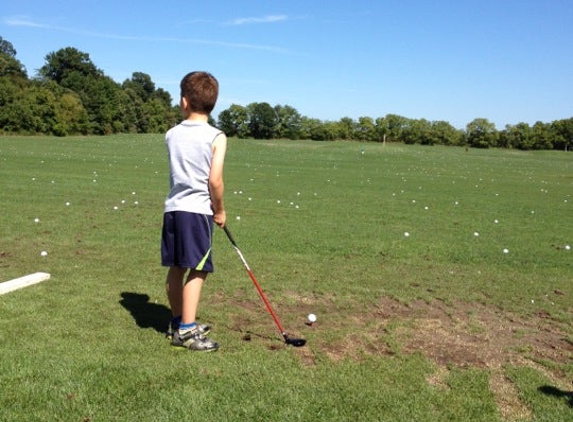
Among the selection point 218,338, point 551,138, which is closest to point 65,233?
point 218,338

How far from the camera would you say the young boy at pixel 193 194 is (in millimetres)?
4875

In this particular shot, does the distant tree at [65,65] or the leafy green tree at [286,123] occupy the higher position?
the distant tree at [65,65]

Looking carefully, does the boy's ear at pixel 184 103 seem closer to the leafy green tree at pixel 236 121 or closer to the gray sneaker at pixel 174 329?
the gray sneaker at pixel 174 329

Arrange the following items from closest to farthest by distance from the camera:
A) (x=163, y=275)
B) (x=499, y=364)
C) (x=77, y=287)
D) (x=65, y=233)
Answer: (x=499, y=364)
(x=77, y=287)
(x=163, y=275)
(x=65, y=233)

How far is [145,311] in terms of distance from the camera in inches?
238

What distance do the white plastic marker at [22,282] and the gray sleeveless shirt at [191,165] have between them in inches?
105

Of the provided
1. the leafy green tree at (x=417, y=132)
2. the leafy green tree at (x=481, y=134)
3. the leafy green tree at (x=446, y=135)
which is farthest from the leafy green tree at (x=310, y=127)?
the leafy green tree at (x=481, y=134)

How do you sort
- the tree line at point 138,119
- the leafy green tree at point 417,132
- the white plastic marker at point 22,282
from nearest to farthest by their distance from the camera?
the white plastic marker at point 22,282
the tree line at point 138,119
the leafy green tree at point 417,132

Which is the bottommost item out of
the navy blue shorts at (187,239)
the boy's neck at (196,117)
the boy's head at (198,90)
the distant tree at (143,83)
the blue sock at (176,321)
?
the blue sock at (176,321)

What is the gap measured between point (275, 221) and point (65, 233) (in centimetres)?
454

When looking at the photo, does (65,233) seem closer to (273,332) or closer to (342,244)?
(342,244)

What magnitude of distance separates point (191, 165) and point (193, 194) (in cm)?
27

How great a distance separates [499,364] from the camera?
16.6 ft

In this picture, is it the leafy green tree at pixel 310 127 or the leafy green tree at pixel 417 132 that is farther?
the leafy green tree at pixel 310 127
